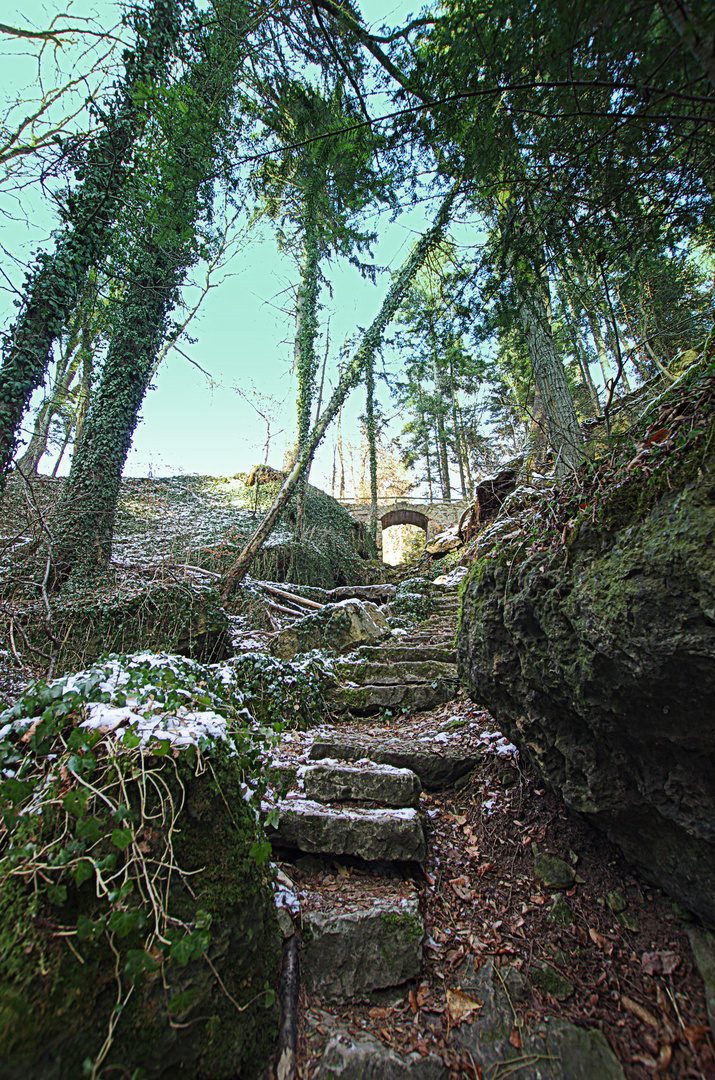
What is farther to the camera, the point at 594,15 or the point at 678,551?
the point at 594,15

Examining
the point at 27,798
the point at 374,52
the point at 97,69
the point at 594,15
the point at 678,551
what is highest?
the point at 97,69

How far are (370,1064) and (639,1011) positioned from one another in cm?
114

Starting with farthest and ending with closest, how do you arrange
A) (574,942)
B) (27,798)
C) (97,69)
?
(97,69)
(574,942)
(27,798)

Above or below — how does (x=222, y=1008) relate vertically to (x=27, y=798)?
below

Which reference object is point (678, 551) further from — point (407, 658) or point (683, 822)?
point (407, 658)

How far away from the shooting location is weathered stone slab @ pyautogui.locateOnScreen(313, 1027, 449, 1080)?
5.01ft

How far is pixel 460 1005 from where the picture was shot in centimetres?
178

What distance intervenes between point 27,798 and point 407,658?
4354mm

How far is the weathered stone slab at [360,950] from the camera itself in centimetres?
185

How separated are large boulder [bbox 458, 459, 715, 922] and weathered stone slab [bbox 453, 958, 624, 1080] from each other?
72 cm

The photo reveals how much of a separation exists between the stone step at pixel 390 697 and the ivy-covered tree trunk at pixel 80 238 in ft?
14.7

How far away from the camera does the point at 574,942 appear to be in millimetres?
1961

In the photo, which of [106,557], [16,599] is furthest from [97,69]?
[16,599]

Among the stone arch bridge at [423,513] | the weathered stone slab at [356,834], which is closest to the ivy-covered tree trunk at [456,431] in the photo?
the stone arch bridge at [423,513]
